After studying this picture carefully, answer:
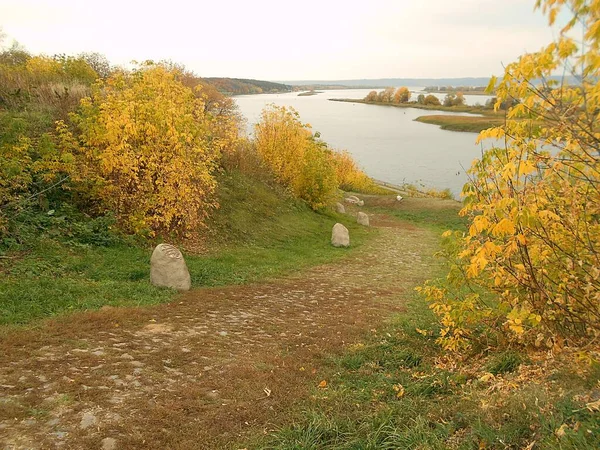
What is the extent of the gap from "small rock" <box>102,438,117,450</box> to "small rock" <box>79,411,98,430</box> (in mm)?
291

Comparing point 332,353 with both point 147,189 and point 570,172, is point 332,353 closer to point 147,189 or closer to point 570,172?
point 570,172

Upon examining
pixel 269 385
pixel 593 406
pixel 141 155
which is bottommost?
pixel 269 385

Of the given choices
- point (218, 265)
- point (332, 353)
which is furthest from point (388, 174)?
point (332, 353)

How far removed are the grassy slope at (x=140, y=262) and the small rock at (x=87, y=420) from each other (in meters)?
3.09

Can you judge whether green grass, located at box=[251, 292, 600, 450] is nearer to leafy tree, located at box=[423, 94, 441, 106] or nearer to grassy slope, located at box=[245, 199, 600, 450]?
grassy slope, located at box=[245, 199, 600, 450]

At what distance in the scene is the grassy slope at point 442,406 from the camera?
327 cm

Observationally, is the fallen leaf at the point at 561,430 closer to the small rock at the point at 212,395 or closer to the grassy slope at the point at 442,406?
the grassy slope at the point at 442,406

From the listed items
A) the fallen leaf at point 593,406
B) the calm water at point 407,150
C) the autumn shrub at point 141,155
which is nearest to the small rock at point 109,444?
the fallen leaf at point 593,406

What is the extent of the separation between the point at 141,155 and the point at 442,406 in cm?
932

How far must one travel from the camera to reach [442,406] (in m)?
4.18

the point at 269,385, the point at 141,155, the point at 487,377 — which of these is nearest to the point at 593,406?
the point at 487,377

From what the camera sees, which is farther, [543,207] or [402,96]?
[402,96]

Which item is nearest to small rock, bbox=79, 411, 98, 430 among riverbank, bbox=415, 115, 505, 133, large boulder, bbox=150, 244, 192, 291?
large boulder, bbox=150, 244, 192, 291

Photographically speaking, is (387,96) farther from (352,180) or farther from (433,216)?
(433,216)
